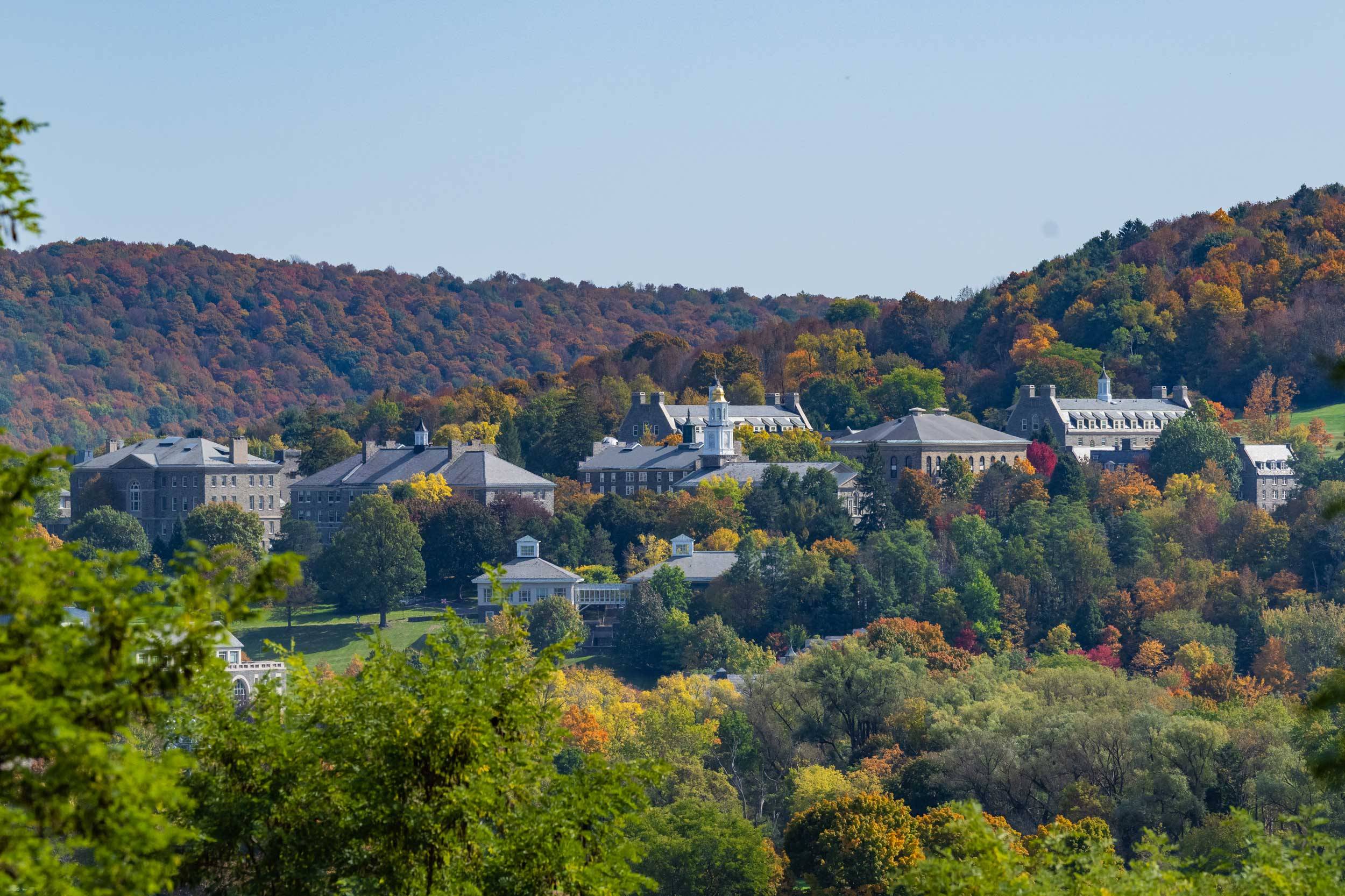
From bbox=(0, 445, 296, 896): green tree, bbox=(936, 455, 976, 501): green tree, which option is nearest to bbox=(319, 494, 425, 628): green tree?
bbox=(936, 455, 976, 501): green tree

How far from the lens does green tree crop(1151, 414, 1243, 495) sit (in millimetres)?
111250

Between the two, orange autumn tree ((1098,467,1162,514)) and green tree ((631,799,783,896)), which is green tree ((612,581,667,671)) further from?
green tree ((631,799,783,896))

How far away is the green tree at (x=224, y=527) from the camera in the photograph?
350 ft

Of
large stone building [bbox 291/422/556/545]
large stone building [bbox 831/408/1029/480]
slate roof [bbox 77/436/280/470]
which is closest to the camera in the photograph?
large stone building [bbox 831/408/1029/480]

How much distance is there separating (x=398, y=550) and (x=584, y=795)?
81886mm

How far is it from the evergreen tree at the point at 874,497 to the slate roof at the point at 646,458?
12.4 metres

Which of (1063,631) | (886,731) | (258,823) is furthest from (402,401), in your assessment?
(258,823)

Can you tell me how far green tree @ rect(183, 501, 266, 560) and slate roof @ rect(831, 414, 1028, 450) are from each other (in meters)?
32.7

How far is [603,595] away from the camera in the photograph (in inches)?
3797

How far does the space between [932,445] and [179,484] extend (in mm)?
43400

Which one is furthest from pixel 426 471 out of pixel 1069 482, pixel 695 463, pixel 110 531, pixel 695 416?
pixel 1069 482

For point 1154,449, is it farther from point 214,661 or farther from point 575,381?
point 214,661

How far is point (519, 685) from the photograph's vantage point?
18469 mm

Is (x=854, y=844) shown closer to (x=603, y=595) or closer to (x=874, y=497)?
(x=603, y=595)
